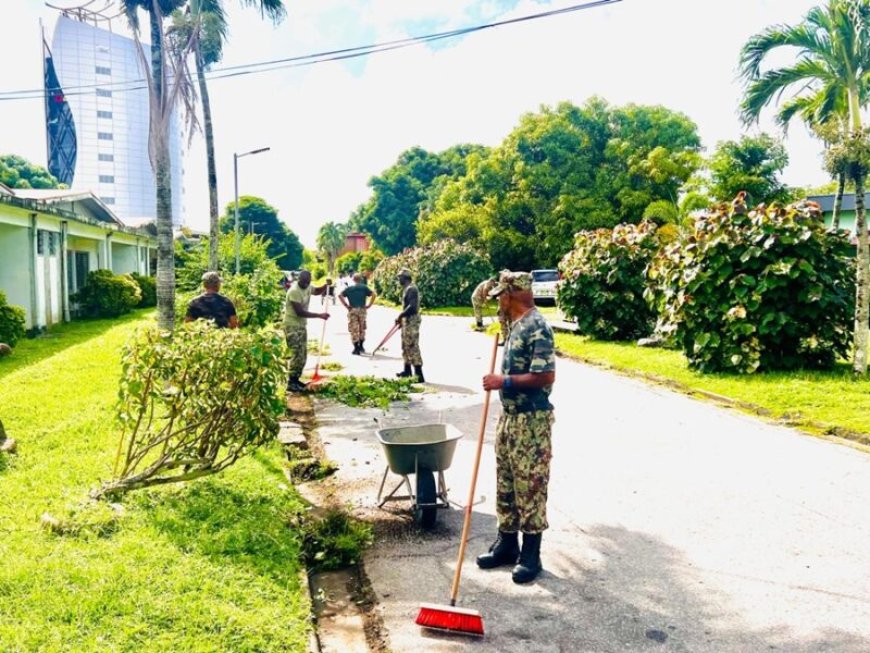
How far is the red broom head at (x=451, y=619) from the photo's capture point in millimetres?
3881

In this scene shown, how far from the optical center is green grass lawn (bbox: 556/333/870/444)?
8.41 metres

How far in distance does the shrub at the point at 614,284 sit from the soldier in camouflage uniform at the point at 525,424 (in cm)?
1292

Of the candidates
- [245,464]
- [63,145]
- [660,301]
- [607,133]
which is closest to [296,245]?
[63,145]

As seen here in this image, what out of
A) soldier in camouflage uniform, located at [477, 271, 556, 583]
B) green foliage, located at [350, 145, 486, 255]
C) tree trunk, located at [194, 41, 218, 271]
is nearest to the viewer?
soldier in camouflage uniform, located at [477, 271, 556, 583]

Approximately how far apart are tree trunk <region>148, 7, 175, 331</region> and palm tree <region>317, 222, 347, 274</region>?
82.5m

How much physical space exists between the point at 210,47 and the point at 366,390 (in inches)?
586

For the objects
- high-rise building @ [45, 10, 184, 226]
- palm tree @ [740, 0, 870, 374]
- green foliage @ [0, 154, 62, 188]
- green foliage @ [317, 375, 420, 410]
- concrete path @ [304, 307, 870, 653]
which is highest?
high-rise building @ [45, 10, 184, 226]

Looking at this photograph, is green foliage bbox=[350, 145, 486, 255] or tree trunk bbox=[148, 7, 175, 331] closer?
tree trunk bbox=[148, 7, 175, 331]

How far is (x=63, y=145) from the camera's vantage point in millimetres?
78000

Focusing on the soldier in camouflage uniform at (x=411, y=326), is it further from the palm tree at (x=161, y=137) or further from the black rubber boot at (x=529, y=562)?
the black rubber boot at (x=529, y=562)

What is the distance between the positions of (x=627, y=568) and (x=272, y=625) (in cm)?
242

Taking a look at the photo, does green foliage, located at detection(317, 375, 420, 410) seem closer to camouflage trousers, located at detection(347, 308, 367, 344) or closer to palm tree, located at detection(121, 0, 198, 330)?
palm tree, located at detection(121, 0, 198, 330)

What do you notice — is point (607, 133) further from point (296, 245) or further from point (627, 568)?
point (296, 245)

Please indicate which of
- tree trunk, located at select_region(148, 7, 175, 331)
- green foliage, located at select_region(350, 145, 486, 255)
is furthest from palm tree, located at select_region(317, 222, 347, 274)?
tree trunk, located at select_region(148, 7, 175, 331)
